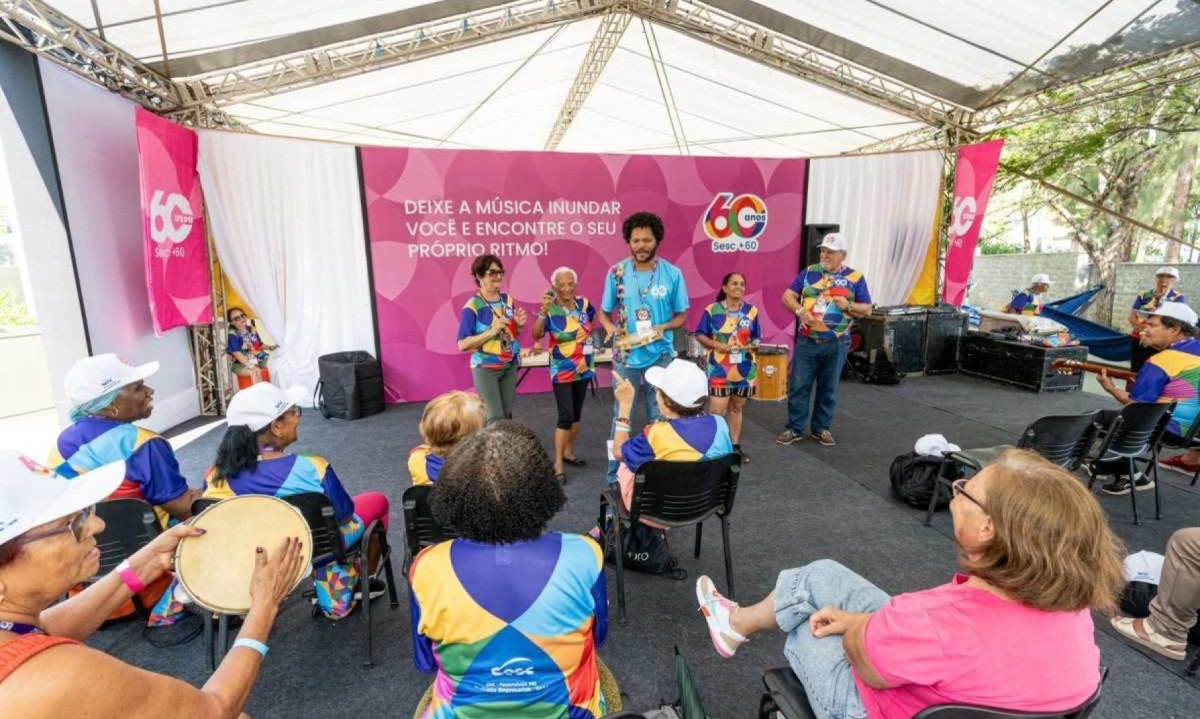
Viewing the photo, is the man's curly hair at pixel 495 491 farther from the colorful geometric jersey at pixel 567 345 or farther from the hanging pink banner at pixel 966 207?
the hanging pink banner at pixel 966 207

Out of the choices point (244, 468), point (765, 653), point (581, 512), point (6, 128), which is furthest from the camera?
point (6, 128)

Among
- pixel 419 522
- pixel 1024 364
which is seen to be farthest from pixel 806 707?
pixel 1024 364

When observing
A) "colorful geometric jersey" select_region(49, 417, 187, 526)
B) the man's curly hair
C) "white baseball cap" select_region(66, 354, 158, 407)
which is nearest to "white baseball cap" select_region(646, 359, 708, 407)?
the man's curly hair

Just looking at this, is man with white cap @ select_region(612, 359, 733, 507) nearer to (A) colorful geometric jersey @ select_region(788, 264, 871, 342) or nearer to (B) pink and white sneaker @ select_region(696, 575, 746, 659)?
(B) pink and white sneaker @ select_region(696, 575, 746, 659)

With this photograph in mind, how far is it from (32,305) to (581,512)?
4.31 m

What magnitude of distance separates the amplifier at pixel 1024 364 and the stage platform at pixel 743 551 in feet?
1.55

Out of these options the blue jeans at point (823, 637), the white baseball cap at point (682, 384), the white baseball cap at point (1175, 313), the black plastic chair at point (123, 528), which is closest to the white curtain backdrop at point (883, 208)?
the white baseball cap at point (1175, 313)

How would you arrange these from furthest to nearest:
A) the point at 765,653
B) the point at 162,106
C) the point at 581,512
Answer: the point at 162,106
the point at 581,512
the point at 765,653

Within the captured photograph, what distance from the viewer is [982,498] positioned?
1.09 m

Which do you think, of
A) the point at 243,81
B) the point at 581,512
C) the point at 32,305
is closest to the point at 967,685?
the point at 581,512

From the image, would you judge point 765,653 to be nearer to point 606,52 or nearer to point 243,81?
point 243,81

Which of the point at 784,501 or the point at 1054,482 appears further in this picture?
the point at 784,501

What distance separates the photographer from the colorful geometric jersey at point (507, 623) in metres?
1.09

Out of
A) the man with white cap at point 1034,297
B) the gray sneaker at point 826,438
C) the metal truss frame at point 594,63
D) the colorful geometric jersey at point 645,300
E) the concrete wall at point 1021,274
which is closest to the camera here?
the colorful geometric jersey at point 645,300
